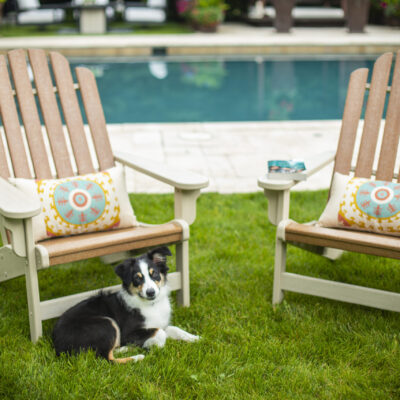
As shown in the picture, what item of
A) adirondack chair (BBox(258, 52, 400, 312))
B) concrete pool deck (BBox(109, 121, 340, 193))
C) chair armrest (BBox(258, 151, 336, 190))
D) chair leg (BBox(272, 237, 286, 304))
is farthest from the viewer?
concrete pool deck (BBox(109, 121, 340, 193))

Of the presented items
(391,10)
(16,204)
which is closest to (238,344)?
(16,204)

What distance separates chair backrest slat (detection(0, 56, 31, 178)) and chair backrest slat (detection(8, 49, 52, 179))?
58mm

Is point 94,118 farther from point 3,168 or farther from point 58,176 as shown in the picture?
point 3,168

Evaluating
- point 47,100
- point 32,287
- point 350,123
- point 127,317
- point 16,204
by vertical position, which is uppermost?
point 47,100

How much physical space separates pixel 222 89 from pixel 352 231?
687cm

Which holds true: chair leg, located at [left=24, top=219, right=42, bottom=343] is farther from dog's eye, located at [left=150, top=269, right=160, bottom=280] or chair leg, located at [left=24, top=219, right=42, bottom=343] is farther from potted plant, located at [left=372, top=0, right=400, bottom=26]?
potted plant, located at [left=372, top=0, right=400, bottom=26]

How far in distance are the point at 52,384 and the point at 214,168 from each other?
2920mm

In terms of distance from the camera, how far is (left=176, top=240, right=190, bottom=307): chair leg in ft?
Answer: 8.83

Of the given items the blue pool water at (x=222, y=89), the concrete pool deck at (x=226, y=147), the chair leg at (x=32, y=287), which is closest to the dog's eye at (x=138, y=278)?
the chair leg at (x=32, y=287)

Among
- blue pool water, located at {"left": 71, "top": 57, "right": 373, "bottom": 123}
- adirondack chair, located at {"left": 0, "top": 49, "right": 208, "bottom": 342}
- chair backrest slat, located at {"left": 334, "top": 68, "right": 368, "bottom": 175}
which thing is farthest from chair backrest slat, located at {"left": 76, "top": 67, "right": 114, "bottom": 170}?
blue pool water, located at {"left": 71, "top": 57, "right": 373, "bottom": 123}

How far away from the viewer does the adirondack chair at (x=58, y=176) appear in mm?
2271

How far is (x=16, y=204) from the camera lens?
7.22ft

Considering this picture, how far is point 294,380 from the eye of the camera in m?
2.17

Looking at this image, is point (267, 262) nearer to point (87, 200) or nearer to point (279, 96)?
point (87, 200)
